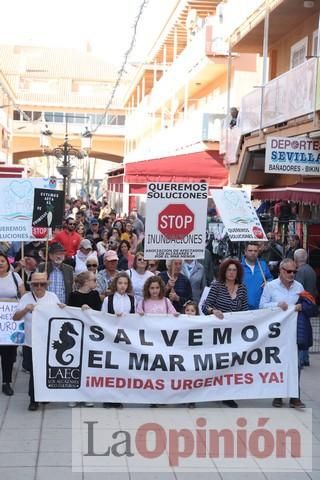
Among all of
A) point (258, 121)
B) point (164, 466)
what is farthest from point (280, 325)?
point (258, 121)

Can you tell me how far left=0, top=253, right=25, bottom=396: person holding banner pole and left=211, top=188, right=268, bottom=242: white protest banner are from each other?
3021 millimetres

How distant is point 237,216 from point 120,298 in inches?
111

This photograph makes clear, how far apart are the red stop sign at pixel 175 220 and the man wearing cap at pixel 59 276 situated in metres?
1.38

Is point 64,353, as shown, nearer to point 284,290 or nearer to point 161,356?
point 161,356

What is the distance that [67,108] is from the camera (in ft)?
209

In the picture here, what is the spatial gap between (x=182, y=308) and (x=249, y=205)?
1.97 m

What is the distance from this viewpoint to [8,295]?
9094 mm

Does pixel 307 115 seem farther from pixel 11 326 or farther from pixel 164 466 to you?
pixel 164 466

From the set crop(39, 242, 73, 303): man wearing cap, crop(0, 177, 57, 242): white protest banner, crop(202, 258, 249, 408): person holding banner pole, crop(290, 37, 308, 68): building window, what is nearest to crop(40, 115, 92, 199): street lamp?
crop(290, 37, 308, 68): building window

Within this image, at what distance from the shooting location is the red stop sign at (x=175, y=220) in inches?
383

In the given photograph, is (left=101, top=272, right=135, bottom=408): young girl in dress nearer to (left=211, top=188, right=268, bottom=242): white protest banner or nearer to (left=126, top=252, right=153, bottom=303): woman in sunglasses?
(left=126, top=252, right=153, bottom=303): woman in sunglasses

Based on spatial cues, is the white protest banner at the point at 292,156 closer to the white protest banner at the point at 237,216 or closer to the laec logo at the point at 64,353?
the white protest banner at the point at 237,216

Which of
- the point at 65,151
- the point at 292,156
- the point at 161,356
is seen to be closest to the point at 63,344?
the point at 161,356

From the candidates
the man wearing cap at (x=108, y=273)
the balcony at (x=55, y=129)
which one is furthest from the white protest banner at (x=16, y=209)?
the balcony at (x=55, y=129)
